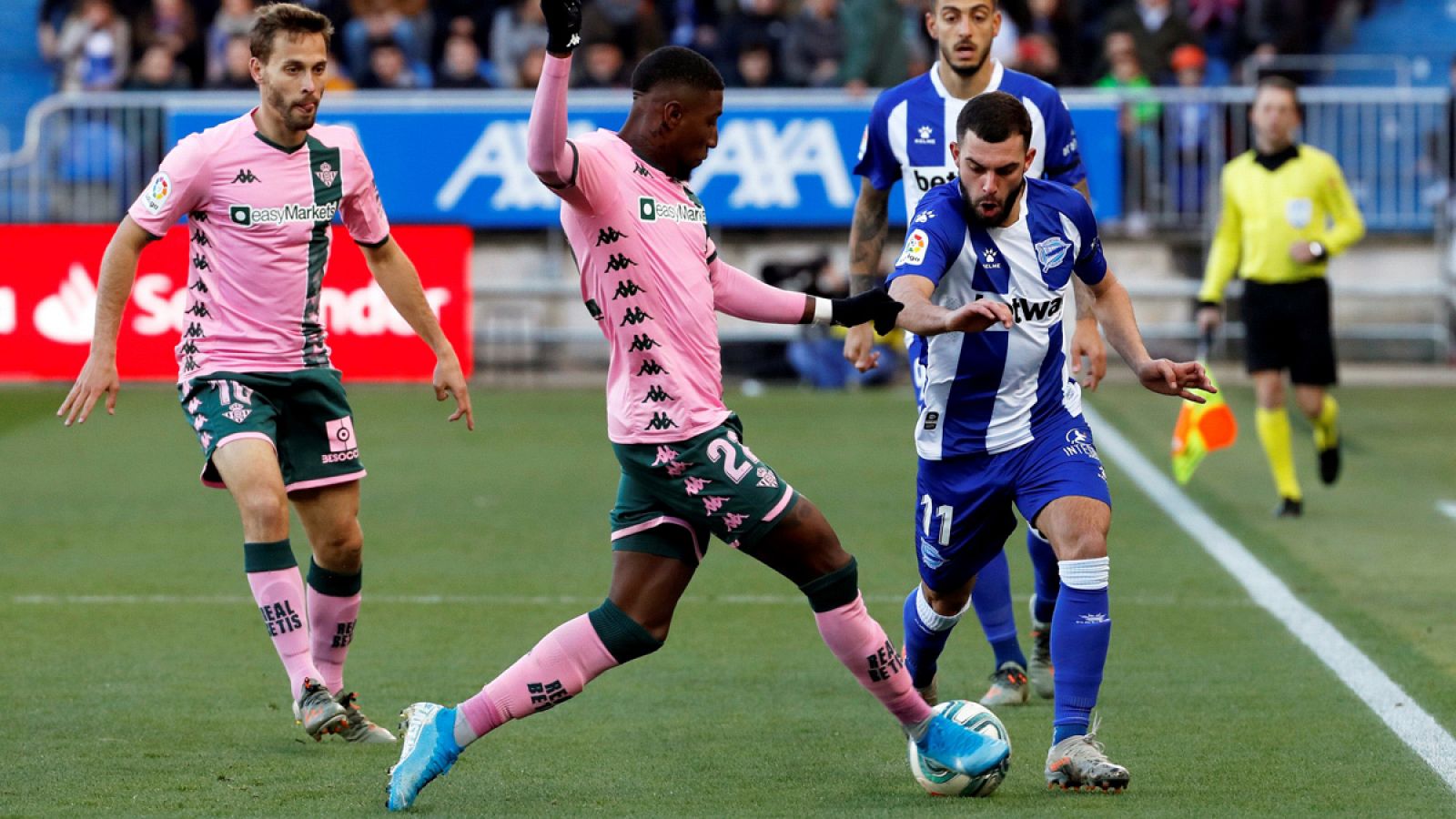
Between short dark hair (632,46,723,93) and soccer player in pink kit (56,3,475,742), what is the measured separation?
147 cm

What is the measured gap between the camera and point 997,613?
23.0ft

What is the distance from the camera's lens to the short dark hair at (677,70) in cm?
521

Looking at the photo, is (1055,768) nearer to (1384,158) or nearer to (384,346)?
(384,346)

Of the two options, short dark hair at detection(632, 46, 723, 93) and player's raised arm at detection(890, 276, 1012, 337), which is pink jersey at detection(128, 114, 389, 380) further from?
player's raised arm at detection(890, 276, 1012, 337)

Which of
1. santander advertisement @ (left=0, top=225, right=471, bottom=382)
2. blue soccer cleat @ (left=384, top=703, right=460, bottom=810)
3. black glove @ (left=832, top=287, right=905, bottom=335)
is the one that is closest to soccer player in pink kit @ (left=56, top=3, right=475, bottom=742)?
blue soccer cleat @ (left=384, top=703, right=460, bottom=810)

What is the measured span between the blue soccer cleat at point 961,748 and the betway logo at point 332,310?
11.9 metres

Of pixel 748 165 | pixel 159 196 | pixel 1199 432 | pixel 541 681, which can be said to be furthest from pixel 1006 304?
pixel 748 165

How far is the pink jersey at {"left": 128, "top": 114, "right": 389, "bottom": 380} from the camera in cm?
639

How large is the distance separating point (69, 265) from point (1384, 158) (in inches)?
444

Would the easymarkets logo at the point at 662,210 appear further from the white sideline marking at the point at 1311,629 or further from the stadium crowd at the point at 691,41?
the stadium crowd at the point at 691,41

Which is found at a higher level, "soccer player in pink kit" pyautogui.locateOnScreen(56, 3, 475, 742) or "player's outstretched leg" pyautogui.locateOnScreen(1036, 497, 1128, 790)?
"soccer player in pink kit" pyautogui.locateOnScreen(56, 3, 475, 742)

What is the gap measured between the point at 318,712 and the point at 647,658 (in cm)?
172

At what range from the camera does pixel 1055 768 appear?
18.1ft

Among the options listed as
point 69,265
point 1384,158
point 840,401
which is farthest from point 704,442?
point 1384,158
